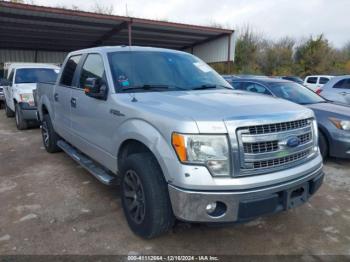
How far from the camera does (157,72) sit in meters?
3.52

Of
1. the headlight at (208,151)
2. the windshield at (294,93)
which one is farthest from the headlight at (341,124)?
the headlight at (208,151)

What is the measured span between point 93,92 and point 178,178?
1.62 m

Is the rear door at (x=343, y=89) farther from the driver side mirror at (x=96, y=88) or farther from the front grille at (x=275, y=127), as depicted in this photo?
the driver side mirror at (x=96, y=88)

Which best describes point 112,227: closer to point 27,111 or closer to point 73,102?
point 73,102

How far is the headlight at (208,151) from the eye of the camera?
2.27 m

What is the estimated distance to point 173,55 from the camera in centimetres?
397

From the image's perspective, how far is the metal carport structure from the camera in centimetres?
1341

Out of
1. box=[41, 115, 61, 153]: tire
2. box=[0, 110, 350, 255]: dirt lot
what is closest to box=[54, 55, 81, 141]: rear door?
box=[41, 115, 61, 153]: tire

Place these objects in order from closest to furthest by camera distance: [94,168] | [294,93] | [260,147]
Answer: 1. [260,147]
2. [94,168]
3. [294,93]

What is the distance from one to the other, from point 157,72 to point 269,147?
170 centimetres

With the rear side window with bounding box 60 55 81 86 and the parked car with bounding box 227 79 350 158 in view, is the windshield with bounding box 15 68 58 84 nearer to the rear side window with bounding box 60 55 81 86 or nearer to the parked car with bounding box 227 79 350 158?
the rear side window with bounding box 60 55 81 86

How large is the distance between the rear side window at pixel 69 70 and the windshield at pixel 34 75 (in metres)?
4.58

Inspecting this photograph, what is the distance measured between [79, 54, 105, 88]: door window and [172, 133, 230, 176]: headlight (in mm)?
1671

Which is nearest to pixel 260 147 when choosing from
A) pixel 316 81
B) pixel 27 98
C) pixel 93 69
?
pixel 93 69
